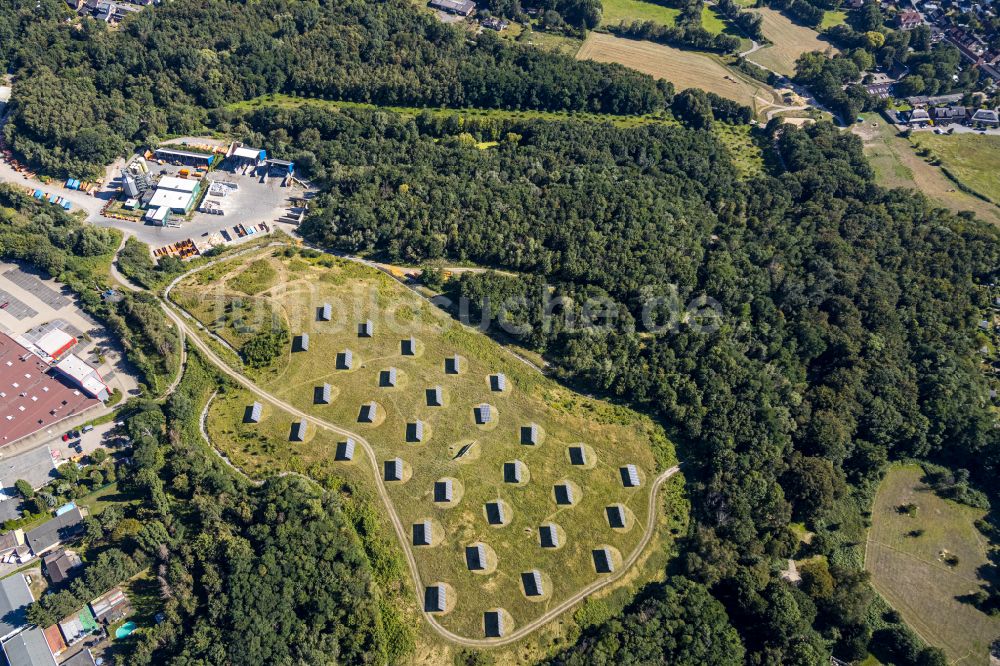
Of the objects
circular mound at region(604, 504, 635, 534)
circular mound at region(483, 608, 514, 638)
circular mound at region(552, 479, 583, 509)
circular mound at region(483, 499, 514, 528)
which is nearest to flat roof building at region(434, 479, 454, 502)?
circular mound at region(483, 499, 514, 528)

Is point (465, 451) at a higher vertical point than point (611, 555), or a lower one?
higher

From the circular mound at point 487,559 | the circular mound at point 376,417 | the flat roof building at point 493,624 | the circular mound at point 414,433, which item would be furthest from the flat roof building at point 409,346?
the flat roof building at point 493,624

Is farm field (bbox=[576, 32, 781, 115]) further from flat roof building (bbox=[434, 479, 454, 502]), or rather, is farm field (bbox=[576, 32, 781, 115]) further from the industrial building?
flat roof building (bbox=[434, 479, 454, 502])

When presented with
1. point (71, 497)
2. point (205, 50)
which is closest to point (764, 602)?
point (71, 497)

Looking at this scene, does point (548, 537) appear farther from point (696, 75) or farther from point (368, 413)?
point (696, 75)

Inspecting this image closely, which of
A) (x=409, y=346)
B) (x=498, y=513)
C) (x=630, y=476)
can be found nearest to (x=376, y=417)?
(x=409, y=346)

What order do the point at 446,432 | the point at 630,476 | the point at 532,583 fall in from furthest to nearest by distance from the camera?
1. the point at 446,432
2. the point at 630,476
3. the point at 532,583

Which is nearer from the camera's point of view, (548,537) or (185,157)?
(548,537)

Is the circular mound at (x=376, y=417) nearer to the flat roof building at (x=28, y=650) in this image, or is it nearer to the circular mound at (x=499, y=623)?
the circular mound at (x=499, y=623)
